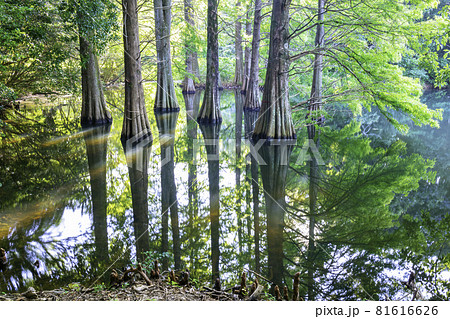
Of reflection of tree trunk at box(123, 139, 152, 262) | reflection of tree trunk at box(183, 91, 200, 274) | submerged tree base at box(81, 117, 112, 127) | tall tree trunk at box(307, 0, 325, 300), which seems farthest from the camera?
submerged tree base at box(81, 117, 112, 127)

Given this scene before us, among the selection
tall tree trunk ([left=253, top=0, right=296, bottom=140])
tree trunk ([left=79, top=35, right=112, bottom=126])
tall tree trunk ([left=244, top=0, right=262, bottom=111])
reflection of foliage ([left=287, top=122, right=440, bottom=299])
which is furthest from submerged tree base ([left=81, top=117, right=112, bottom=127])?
reflection of foliage ([left=287, top=122, right=440, bottom=299])

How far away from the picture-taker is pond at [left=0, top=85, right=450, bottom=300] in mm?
3746

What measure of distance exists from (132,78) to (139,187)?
4.61m

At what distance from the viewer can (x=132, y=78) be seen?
9.93 metres

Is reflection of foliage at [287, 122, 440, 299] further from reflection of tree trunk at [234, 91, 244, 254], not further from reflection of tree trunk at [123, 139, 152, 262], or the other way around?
reflection of tree trunk at [123, 139, 152, 262]

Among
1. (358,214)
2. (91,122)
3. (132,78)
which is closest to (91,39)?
(132,78)

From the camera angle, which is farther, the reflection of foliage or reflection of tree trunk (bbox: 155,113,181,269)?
reflection of tree trunk (bbox: 155,113,181,269)

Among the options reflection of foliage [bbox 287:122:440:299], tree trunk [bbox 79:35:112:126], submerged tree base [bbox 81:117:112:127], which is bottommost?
reflection of foliage [bbox 287:122:440:299]

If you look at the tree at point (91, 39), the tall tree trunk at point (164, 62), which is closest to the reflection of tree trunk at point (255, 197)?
the tree at point (91, 39)

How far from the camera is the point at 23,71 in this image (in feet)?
43.0

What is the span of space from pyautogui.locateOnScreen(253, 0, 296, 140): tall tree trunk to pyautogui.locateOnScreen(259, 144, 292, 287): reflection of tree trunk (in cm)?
60

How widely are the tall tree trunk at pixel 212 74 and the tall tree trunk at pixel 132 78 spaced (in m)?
3.44

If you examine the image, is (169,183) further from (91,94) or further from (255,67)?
(255,67)

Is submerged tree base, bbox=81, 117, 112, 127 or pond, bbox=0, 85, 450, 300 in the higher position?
submerged tree base, bbox=81, 117, 112, 127
